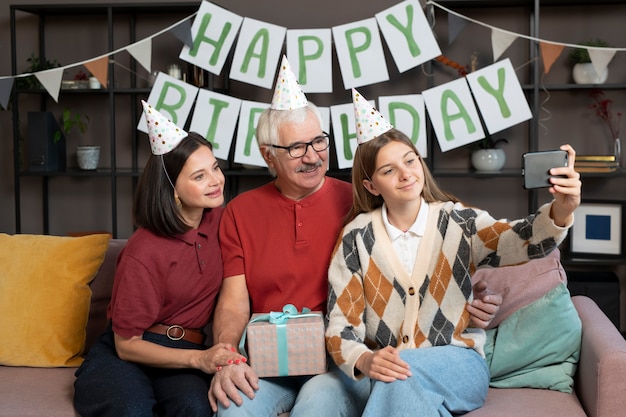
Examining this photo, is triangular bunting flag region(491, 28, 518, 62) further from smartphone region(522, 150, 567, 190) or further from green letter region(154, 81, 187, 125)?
smartphone region(522, 150, 567, 190)

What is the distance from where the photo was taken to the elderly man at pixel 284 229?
2.38 m

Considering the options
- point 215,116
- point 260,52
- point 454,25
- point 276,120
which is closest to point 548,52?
point 454,25

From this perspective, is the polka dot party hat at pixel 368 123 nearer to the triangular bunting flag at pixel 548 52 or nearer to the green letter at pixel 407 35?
the green letter at pixel 407 35

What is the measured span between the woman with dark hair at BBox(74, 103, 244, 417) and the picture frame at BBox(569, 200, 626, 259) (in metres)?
2.38

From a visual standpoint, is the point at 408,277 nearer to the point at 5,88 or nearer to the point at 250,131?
the point at 250,131

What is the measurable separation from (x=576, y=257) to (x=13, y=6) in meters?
3.22

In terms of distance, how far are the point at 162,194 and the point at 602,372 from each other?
1220 mm

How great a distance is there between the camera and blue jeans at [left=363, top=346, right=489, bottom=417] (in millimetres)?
1962

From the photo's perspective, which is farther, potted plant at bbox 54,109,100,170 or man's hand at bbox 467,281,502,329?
potted plant at bbox 54,109,100,170

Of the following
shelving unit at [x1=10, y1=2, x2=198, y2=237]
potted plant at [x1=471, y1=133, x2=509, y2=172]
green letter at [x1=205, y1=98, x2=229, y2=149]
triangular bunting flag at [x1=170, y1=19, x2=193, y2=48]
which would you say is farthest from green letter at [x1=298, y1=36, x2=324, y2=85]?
potted plant at [x1=471, y1=133, x2=509, y2=172]

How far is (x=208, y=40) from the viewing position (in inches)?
165

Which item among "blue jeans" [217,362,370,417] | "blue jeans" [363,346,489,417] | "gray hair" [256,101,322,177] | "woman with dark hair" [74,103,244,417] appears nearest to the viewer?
"blue jeans" [363,346,489,417]

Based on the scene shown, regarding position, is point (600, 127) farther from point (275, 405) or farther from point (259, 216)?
point (275, 405)

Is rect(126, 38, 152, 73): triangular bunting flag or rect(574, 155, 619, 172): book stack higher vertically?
rect(126, 38, 152, 73): triangular bunting flag
